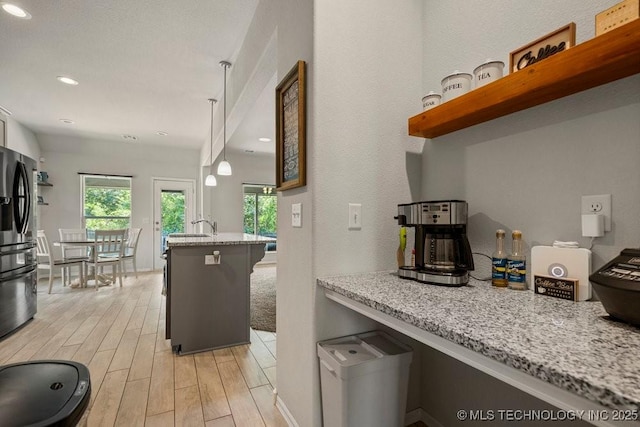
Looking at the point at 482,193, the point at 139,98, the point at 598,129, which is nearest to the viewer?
the point at 598,129

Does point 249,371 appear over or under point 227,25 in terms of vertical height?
under

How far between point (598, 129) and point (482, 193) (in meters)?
0.46

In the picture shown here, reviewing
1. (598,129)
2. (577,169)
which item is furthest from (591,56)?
(577,169)

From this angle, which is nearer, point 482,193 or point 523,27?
point 523,27

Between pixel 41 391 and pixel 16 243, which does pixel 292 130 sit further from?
pixel 16 243

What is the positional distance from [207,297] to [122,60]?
8.02ft

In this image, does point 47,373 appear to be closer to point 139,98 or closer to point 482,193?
point 482,193

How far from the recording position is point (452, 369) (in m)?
1.43

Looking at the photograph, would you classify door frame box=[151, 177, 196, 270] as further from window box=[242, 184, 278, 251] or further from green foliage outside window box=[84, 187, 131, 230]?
window box=[242, 184, 278, 251]

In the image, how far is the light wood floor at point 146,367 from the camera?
1719 millimetres

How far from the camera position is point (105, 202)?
19.8ft

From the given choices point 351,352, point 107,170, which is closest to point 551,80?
point 351,352

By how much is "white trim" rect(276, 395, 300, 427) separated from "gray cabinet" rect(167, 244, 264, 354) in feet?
3.30

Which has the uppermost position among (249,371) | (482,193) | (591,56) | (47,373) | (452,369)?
(591,56)
